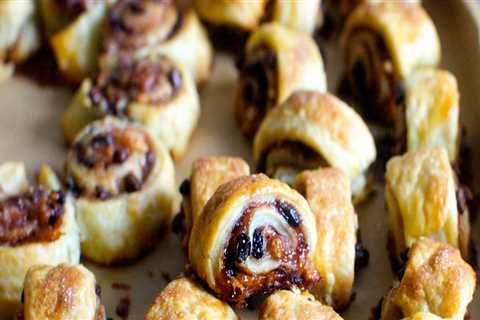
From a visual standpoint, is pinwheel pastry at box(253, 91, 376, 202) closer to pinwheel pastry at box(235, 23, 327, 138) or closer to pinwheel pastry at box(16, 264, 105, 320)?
pinwheel pastry at box(235, 23, 327, 138)

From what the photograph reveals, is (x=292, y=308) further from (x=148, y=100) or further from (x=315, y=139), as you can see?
(x=148, y=100)

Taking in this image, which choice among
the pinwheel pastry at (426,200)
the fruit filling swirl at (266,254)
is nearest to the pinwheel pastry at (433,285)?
the pinwheel pastry at (426,200)

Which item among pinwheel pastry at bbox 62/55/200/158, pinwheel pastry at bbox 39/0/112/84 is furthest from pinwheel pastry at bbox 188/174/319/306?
pinwheel pastry at bbox 39/0/112/84

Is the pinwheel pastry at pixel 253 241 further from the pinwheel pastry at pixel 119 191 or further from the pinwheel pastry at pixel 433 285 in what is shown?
the pinwheel pastry at pixel 119 191

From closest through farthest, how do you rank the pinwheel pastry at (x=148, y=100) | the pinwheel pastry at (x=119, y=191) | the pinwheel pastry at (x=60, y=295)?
the pinwheel pastry at (x=60, y=295), the pinwheel pastry at (x=119, y=191), the pinwheel pastry at (x=148, y=100)

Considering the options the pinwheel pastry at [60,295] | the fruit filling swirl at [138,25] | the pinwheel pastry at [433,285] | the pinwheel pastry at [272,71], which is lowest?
the pinwheel pastry at [433,285]

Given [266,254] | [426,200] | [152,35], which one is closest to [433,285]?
[426,200]
